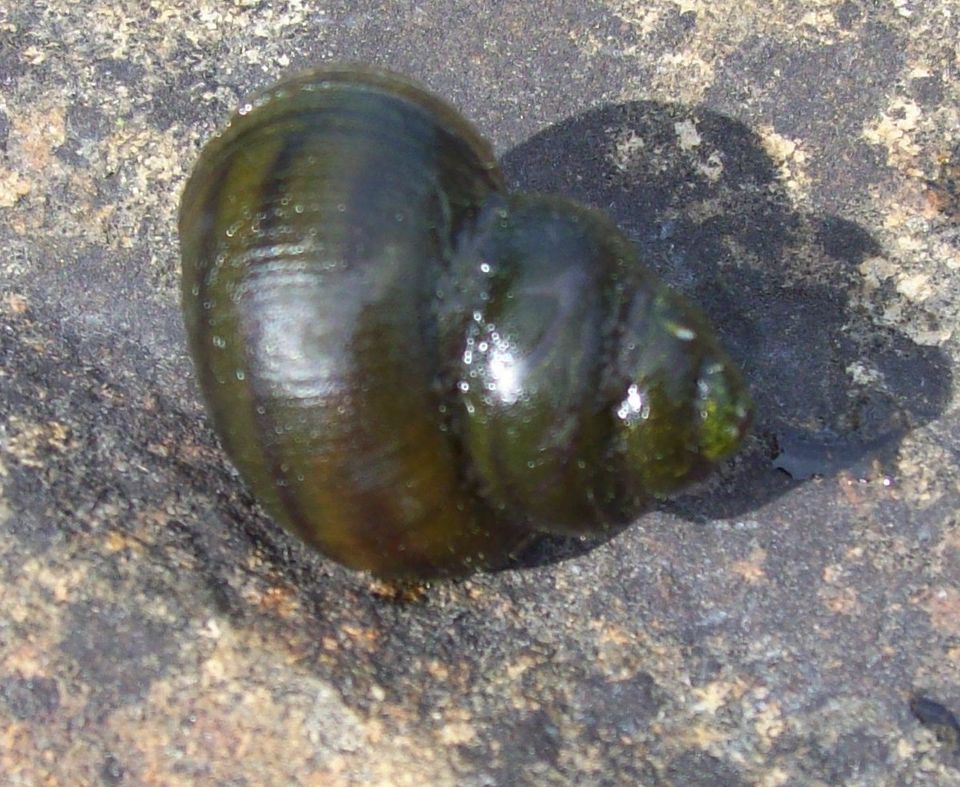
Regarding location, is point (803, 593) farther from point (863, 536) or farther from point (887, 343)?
point (887, 343)

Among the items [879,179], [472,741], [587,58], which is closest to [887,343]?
[879,179]

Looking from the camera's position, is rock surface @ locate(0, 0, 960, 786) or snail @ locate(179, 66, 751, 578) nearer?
snail @ locate(179, 66, 751, 578)

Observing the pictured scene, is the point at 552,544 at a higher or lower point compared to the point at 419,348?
lower

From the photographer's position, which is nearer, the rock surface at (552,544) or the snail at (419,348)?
the snail at (419,348)

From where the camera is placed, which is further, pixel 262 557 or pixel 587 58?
pixel 587 58

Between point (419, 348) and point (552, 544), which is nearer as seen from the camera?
point (419, 348)
